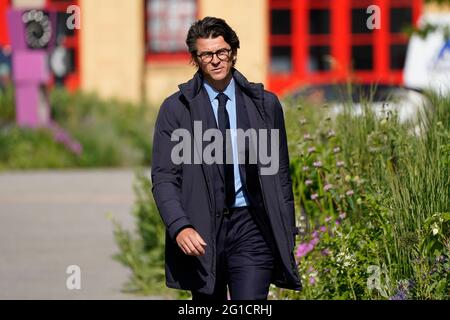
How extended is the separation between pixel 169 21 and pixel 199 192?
70.3ft

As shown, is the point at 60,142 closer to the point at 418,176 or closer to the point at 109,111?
the point at 109,111

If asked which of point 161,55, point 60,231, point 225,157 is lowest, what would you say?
point 60,231

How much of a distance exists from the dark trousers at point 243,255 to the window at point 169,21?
21183mm

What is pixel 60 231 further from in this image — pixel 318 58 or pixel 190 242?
pixel 318 58

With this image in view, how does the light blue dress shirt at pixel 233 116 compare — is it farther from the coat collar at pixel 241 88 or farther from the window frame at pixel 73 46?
the window frame at pixel 73 46

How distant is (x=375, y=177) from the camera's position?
6.66m

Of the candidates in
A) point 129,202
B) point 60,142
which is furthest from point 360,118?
point 60,142

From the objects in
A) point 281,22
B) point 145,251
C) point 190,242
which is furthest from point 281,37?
point 190,242

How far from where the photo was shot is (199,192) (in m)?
5.05

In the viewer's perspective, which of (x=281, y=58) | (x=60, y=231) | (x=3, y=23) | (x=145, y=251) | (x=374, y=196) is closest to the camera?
(x=374, y=196)

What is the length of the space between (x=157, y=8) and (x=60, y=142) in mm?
7171

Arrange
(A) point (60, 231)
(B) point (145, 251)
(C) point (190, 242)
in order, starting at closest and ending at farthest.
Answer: (C) point (190, 242), (B) point (145, 251), (A) point (60, 231)

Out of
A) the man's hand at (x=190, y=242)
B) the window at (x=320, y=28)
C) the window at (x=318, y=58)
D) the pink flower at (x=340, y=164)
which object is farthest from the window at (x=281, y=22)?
the man's hand at (x=190, y=242)

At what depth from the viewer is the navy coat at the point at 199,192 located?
503 centimetres
